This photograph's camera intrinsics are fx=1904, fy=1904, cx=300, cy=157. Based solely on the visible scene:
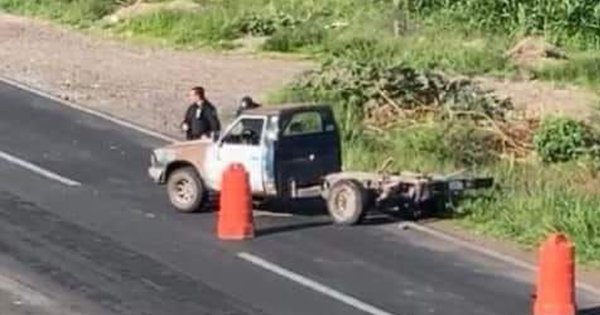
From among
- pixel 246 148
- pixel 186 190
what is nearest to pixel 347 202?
pixel 246 148

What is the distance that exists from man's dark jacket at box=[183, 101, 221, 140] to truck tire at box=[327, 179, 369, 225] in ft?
9.64

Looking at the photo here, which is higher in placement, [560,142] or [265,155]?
[265,155]

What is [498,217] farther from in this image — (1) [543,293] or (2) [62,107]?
(2) [62,107]

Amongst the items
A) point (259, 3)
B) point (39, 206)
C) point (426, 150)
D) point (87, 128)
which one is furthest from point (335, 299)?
point (259, 3)

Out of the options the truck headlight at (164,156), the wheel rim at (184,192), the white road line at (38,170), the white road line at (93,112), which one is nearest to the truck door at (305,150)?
the wheel rim at (184,192)

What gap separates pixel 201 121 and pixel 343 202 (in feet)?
11.0

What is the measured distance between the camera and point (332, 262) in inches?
802

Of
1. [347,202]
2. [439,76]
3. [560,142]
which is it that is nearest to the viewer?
[347,202]

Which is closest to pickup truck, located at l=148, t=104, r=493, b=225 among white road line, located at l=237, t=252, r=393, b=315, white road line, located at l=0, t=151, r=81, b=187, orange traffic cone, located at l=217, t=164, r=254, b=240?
orange traffic cone, located at l=217, t=164, r=254, b=240

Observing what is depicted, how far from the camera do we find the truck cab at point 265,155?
22.3 metres

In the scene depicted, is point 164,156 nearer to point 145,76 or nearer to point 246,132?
point 246,132

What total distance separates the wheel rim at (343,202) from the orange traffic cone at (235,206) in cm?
120

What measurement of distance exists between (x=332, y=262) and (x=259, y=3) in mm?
24040

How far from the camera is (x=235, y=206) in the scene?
2125cm
